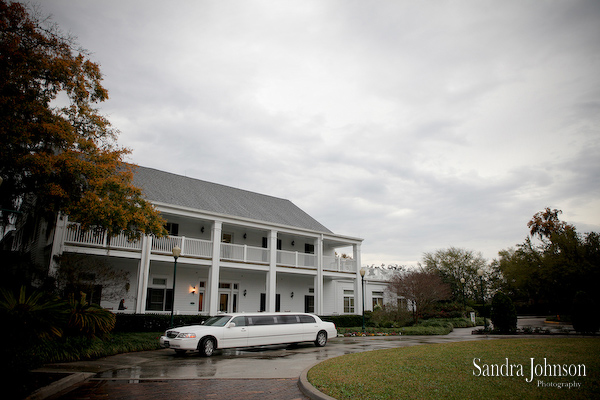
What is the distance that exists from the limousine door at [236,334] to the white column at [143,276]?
325 inches

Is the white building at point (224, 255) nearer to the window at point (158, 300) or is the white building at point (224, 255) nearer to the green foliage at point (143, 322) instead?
the window at point (158, 300)

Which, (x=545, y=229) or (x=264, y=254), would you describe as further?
(x=545, y=229)

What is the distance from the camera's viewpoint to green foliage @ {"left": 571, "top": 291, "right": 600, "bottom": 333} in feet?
58.9

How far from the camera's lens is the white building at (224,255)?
21734mm

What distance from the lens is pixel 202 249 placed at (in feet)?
79.3

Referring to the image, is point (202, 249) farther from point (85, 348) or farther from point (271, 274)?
point (85, 348)

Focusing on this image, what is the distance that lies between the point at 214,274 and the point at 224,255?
5.68ft

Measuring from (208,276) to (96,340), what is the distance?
11.7 metres

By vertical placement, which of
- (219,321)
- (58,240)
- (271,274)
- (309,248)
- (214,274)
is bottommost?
(219,321)

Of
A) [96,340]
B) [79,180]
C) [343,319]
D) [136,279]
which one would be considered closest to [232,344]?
[96,340]

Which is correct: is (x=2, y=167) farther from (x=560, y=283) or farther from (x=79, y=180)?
(x=560, y=283)

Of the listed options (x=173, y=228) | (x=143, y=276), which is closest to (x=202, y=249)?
(x=173, y=228)

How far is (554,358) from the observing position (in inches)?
357

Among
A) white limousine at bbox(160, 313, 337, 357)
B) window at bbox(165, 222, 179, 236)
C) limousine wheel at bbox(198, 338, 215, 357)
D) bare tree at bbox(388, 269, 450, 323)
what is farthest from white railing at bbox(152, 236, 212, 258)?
bare tree at bbox(388, 269, 450, 323)
